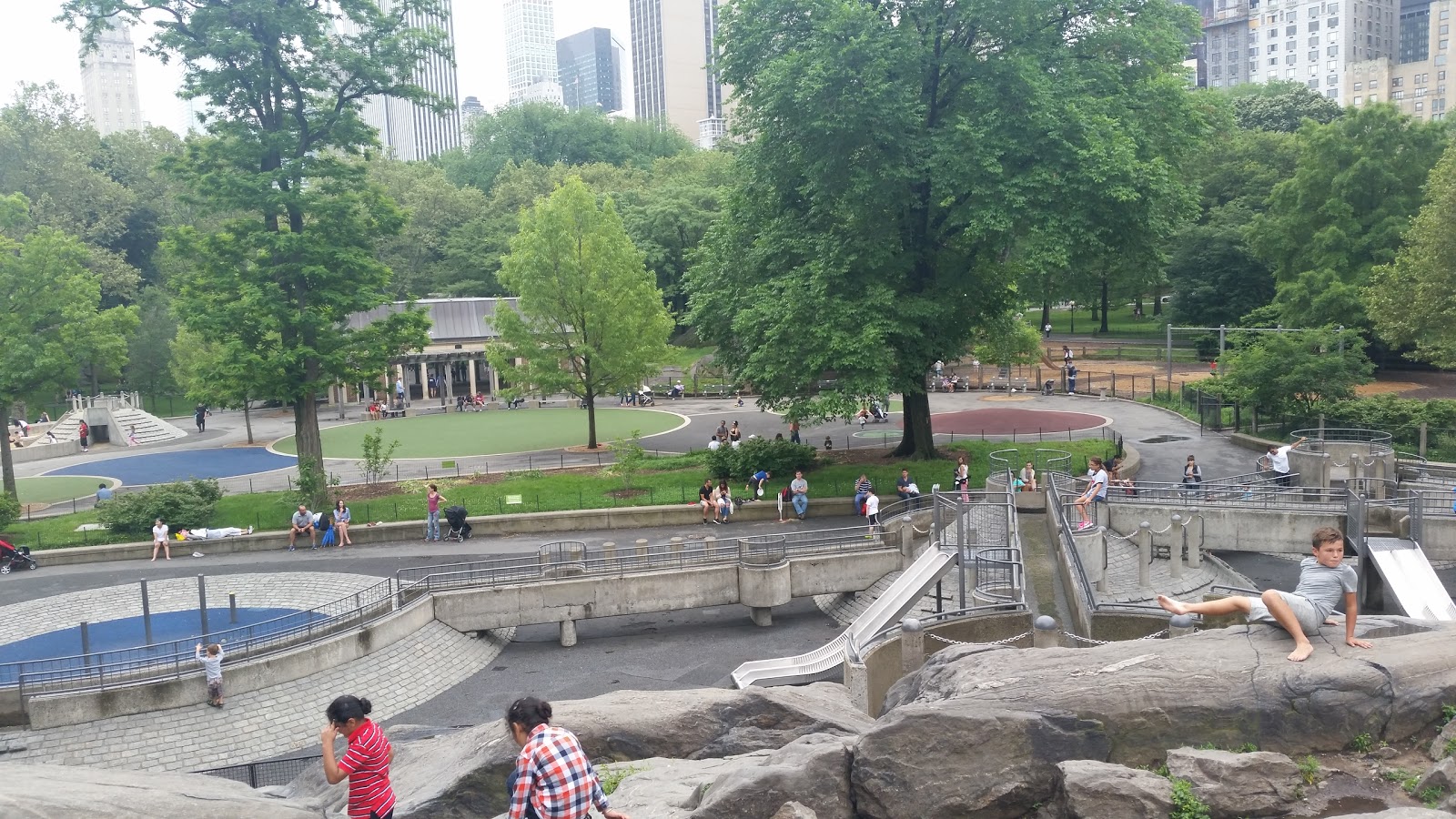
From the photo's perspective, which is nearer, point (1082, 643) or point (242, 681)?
point (1082, 643)

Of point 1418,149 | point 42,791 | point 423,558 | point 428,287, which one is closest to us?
point 42,791

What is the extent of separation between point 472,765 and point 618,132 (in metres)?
129

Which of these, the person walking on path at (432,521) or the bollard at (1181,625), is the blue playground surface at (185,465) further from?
the bollard at (1181,625)

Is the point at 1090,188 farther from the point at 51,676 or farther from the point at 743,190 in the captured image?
the point at 51,676

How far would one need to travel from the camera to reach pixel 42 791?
28.9 ft

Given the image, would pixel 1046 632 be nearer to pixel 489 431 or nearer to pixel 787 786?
pixel 787 786

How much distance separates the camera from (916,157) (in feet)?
104

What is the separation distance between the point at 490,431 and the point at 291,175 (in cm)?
2310

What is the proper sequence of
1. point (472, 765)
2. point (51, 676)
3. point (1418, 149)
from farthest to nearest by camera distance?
point (1418, 149) → point (51, 676) → point (472, 765)

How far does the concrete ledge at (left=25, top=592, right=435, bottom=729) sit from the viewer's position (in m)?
20.1

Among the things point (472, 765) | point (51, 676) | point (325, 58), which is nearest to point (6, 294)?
point (325, 58)

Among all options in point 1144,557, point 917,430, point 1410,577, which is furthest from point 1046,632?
point 917,430

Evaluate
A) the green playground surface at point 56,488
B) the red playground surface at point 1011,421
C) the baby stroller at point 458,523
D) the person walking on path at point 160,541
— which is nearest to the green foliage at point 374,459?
the baby stroller at point 458,523

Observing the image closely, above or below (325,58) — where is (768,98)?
below
